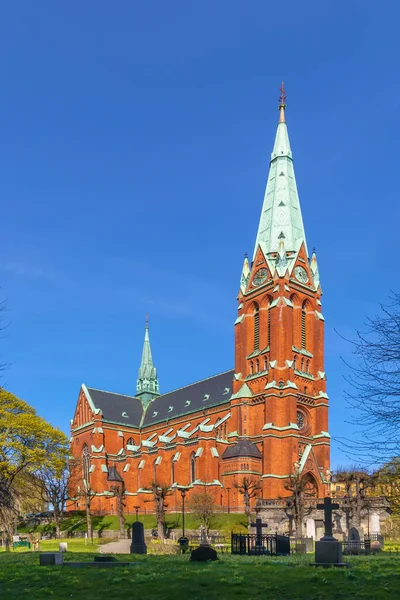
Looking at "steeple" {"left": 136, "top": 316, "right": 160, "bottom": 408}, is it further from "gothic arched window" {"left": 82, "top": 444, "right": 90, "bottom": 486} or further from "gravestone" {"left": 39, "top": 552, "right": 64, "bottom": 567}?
"gravestone" {"left": 39, "top": 552, "right": 64, "bottom": 567}

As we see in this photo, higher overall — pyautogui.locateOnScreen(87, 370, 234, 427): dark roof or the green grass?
pyautogui.locateOnScreen(87, 370, 234, 427): dark roof

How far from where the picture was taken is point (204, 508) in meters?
64.8

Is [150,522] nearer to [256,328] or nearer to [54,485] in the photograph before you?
[54,485]

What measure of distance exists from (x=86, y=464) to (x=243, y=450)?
37.6 meters

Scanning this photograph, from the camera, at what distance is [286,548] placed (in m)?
30.7

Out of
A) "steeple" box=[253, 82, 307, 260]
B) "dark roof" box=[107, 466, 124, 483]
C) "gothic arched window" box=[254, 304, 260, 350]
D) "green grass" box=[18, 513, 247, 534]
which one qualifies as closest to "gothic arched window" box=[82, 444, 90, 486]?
"dark roof" box=[107, 466, 124, 483]

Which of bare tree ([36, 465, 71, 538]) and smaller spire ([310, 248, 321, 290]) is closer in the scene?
bare tree ([36, 465, 71, 538])

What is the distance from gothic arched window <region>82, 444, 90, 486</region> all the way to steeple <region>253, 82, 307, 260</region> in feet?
144

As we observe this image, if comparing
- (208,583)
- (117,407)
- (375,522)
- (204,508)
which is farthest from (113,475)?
(208,583)

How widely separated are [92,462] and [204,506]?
125 ft

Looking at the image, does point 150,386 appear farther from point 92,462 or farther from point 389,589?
point 389,589

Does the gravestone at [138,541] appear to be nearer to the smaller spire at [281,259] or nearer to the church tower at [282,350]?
the church tower at [282,350]

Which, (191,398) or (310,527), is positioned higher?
(191,398)

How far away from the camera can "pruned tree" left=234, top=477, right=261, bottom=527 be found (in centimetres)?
6988
